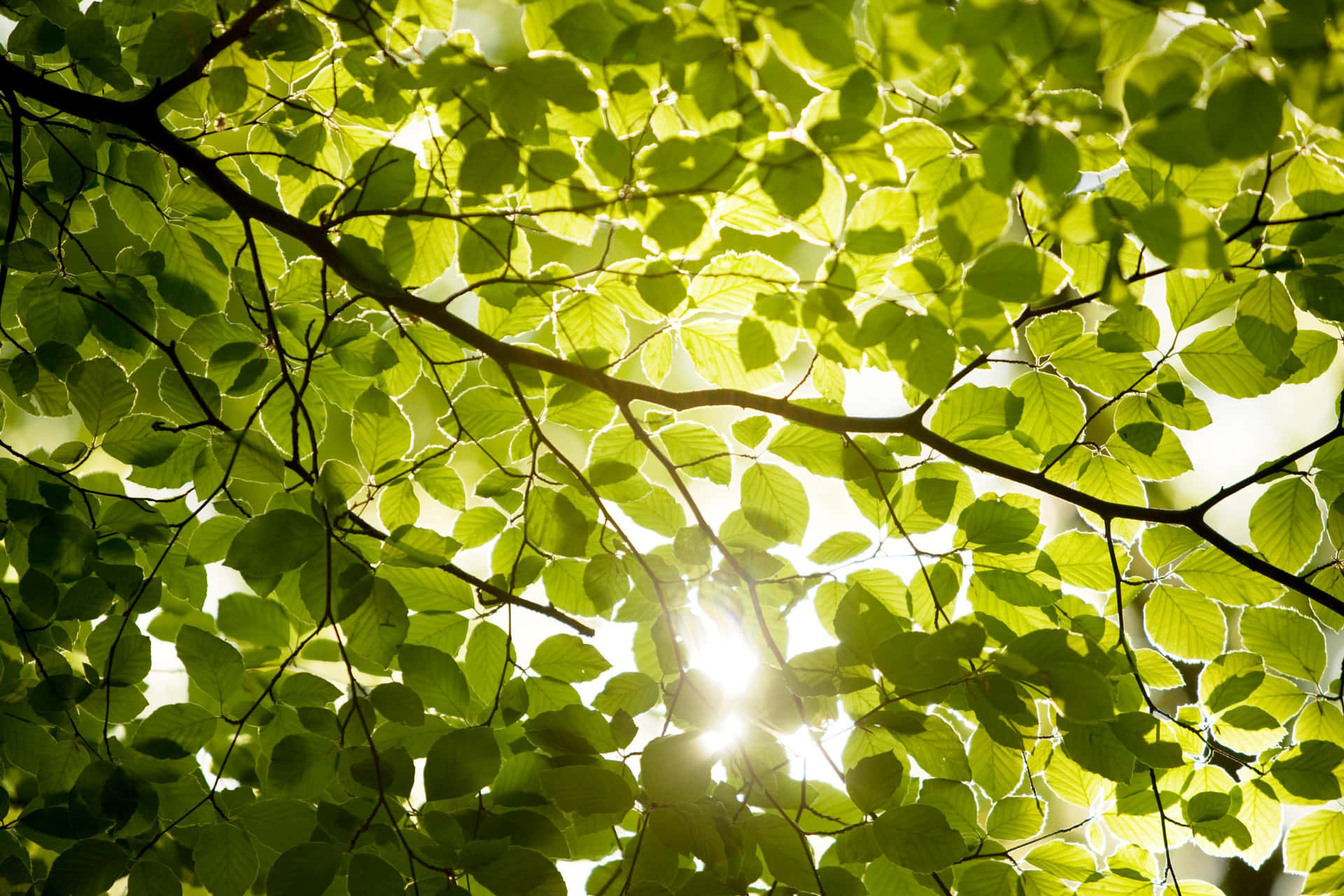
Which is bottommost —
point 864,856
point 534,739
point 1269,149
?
point 864,856

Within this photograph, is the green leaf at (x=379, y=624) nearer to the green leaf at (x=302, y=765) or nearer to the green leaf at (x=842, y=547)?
the green leaf at (x=302, y=765)

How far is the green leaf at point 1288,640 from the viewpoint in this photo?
1379 mm

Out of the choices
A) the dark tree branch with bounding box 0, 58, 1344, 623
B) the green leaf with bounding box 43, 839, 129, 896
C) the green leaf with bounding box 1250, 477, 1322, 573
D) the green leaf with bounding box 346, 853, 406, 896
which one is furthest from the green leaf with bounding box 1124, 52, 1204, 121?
the green leaf with bounding box 43, 839, 129, 896

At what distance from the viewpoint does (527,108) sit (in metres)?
0.96

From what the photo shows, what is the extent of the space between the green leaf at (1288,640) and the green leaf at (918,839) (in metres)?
0.75

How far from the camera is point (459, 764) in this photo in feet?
3.56

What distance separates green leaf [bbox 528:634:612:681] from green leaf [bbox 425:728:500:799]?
0.27m

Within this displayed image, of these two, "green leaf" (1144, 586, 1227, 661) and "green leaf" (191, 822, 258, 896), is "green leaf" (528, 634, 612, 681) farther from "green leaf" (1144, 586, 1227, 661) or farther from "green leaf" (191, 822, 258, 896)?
"green leaf" (1144, 586, 1227, 661)

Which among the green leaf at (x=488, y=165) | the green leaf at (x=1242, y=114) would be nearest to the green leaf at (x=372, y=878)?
the green leaf at (x=488, y=165)

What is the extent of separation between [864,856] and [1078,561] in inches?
25.8

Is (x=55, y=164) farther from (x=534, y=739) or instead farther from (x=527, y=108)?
(x=534, y=739)

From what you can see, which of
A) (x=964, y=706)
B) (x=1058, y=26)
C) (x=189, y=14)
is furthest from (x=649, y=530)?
(x=189, y=14)

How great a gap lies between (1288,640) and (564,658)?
1231 mm

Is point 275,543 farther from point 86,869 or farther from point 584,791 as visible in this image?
point 86,869
